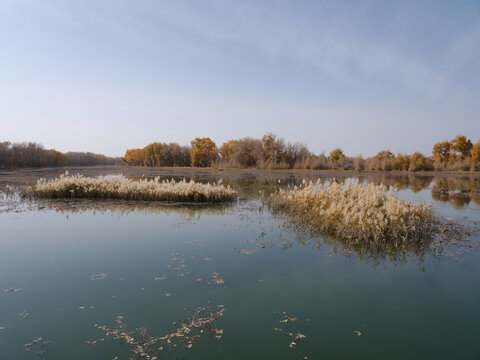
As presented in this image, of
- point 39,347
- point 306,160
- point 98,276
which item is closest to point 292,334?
point 39,347

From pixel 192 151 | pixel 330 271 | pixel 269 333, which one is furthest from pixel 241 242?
pixel 192 151

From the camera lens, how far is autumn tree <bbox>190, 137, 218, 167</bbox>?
69.9 metres

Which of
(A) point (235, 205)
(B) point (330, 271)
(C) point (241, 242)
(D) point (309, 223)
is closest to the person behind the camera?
(B) point (330, 271)

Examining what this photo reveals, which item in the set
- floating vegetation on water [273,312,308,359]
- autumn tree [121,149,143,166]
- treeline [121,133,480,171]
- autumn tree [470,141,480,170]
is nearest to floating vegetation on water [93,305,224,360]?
floating vegetation on water [273,312,308,359]

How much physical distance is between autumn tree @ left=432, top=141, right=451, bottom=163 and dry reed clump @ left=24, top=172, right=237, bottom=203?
6722 cm

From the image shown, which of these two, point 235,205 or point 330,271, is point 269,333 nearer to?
point 330,271

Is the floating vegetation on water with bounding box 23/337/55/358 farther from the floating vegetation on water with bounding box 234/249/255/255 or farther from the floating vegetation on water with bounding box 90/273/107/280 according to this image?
the floating vegetation on water with bounding box 234/249/255/255

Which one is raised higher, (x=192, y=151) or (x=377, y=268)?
(x=192, y=151)

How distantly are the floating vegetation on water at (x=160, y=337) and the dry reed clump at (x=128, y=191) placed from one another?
36.7 feet

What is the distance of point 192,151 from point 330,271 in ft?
218

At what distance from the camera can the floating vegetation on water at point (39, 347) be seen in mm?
3701

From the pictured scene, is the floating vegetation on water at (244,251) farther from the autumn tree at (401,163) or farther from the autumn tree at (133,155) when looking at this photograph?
the autumn tree at (133,155)

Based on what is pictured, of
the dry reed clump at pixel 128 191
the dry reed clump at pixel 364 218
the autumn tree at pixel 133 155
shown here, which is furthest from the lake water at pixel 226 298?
the autumn tree at pixel 133 155

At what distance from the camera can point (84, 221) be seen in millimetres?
11039
